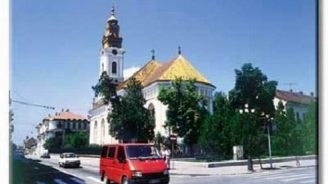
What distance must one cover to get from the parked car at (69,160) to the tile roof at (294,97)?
1960mm

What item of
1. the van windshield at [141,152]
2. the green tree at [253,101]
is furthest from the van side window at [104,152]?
the green tree at [253,101]

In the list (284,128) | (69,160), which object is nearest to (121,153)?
(69,160)

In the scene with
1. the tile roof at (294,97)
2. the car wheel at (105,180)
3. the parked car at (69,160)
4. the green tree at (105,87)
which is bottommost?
the car wheel at (105,180)

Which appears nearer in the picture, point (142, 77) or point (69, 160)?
point (69, 160)

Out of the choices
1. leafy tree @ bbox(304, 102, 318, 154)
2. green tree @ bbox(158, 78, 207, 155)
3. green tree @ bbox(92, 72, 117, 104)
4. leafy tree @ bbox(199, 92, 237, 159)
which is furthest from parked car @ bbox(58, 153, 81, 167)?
leafy tree @ bbox(304, 102, 318, 154)

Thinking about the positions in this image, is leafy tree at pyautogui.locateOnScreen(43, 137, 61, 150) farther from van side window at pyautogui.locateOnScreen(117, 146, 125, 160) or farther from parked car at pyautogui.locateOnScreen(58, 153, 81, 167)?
van side window at pyautogui.locateOnScreen(117, 146, 125, 160)

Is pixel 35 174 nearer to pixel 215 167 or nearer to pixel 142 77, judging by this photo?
pixel 142 77

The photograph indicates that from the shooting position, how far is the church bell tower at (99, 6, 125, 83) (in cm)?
479

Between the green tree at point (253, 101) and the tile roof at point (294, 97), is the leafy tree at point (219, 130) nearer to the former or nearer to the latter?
the green tree at point (253, 101)

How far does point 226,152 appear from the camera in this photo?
520 cm

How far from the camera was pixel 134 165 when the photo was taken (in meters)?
4.75

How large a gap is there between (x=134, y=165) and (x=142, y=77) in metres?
0.84

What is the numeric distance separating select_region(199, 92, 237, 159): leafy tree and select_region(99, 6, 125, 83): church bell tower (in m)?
0.92

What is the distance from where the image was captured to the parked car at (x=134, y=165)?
4727 millimetres
